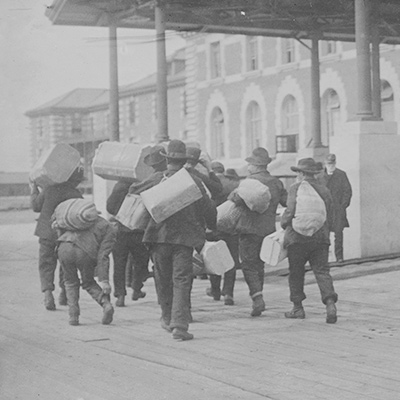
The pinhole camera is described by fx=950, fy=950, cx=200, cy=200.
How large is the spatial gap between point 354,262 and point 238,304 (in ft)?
12.3

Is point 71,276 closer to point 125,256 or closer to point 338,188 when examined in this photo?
point 125,256

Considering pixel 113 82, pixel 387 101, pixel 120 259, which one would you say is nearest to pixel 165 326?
pixel 120 259

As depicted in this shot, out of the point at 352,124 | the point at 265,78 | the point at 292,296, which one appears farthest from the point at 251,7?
the point at 265,78

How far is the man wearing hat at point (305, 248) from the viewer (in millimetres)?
9352

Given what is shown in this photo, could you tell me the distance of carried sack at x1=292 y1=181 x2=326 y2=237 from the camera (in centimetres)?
924

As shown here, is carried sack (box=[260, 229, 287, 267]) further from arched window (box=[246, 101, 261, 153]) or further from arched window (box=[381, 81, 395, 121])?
arched window (box=[246, 101, 261, 153])

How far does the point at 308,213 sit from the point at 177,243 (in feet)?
4.76

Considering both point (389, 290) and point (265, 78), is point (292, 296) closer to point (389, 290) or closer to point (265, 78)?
point (389, 290)

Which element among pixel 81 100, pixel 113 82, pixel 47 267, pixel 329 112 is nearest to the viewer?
pixel 47 267

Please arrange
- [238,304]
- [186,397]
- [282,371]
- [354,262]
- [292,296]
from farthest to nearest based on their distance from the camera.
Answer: [354,262], [238,304], [292,296], [282,371], [186,397]

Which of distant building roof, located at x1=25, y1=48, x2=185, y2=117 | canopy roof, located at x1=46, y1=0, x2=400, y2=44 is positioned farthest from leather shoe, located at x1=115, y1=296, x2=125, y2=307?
distant building roof, located at x1=25, y1=48, x2=185, y2=117

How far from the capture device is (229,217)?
388 inches

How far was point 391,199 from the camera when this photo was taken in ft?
49.0

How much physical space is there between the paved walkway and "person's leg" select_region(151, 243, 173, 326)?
214 millimetres
